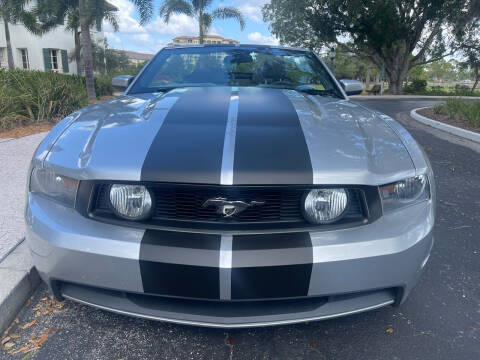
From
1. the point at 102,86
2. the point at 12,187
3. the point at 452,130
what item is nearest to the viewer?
the point at 12,187

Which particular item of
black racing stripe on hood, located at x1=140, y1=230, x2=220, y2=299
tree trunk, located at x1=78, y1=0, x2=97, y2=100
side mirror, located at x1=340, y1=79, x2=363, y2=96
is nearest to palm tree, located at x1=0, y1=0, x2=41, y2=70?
tree trunk, located at x1=78, y1=0, x2=97, y2=100

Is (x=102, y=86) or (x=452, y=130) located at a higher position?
(x=102, y=86)

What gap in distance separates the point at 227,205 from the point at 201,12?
24.6m

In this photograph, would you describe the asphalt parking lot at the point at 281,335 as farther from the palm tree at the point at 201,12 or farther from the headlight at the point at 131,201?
the palm tree at the point at 201,12

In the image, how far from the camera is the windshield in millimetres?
2750

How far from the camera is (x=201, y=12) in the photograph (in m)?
23.3

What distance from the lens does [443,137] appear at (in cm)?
730

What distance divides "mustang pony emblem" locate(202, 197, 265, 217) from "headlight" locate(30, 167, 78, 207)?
594 mm

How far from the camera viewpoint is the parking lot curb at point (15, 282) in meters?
1.80

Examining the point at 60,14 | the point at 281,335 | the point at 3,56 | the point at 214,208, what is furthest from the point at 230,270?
the point at 3,56

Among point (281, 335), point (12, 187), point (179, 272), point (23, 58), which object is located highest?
point (23, 58)

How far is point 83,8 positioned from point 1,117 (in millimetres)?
8770

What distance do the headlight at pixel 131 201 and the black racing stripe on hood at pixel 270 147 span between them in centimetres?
38

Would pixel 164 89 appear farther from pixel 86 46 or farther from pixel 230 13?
pixel 230 13
